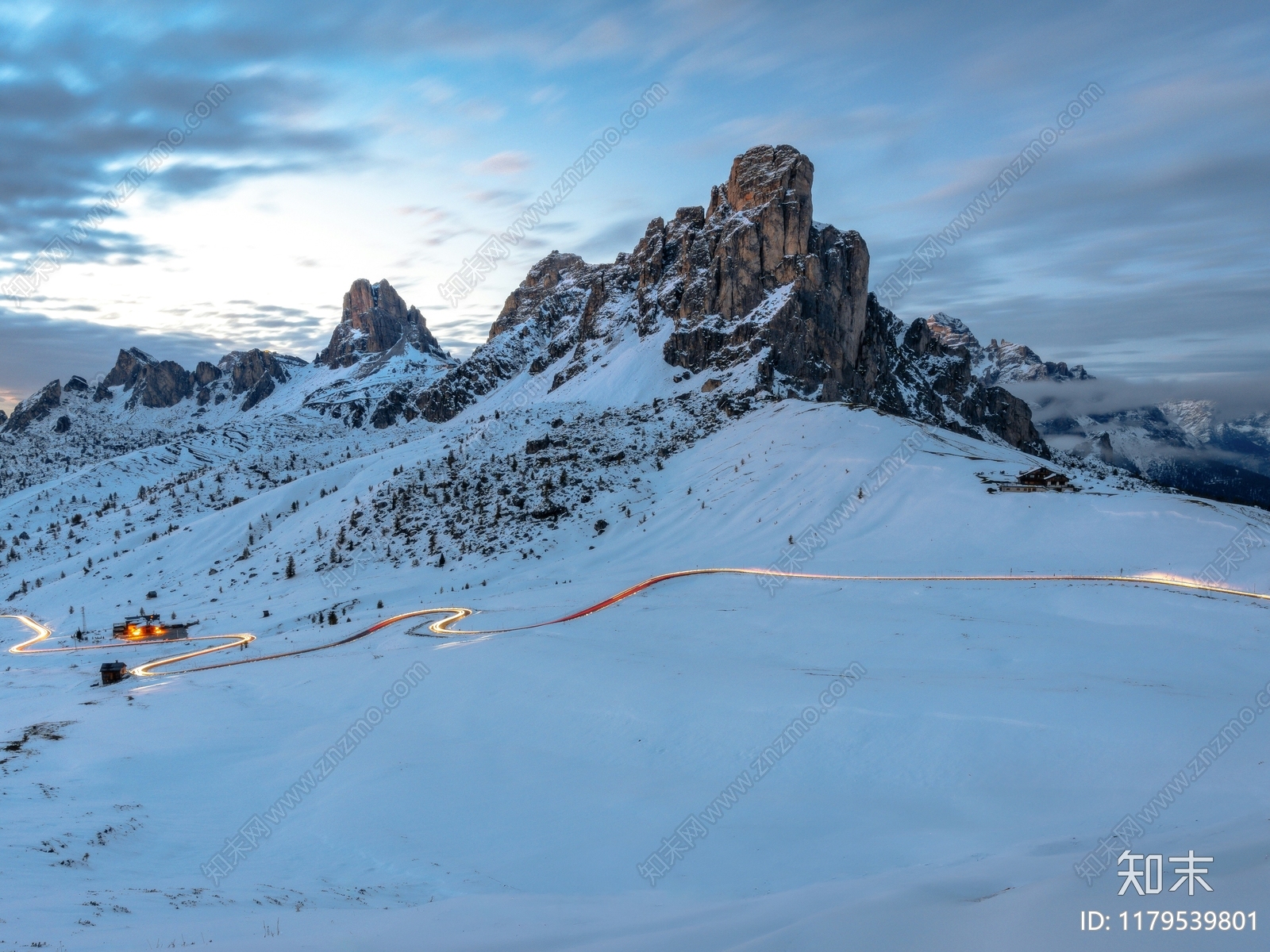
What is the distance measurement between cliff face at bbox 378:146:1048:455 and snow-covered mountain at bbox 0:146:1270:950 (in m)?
23.9

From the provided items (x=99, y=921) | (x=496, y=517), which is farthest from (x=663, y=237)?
Result: (x=99, y=921)

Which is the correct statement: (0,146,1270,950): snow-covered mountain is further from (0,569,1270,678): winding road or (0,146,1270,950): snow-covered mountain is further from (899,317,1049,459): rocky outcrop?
(899,317,1049,459): rocky outcrop

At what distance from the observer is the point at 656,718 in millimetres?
19812

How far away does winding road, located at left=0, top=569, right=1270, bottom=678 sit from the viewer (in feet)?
106

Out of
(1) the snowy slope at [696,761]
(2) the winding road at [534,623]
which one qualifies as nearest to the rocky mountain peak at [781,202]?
(1) the snowy slope at [696,761]

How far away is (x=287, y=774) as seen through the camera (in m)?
18.2

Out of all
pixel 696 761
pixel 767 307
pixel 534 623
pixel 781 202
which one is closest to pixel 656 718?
pixel 696 761

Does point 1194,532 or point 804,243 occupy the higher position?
point 804,243

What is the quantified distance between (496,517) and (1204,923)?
5732 centimetres

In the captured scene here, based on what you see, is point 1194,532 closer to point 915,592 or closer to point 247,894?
point 915,592

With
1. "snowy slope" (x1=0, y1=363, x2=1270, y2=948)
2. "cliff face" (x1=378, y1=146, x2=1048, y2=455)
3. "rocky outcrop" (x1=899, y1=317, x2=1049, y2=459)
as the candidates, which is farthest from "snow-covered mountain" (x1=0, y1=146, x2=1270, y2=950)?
"rocky outcrop" (x1=899, y1=317, x2=1049, y2=459)

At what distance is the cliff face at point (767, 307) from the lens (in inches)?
3546

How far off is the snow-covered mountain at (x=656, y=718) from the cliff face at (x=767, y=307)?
2388cm

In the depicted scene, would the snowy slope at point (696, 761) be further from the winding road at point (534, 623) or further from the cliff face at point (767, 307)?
the cliff face at point (767, 307)
